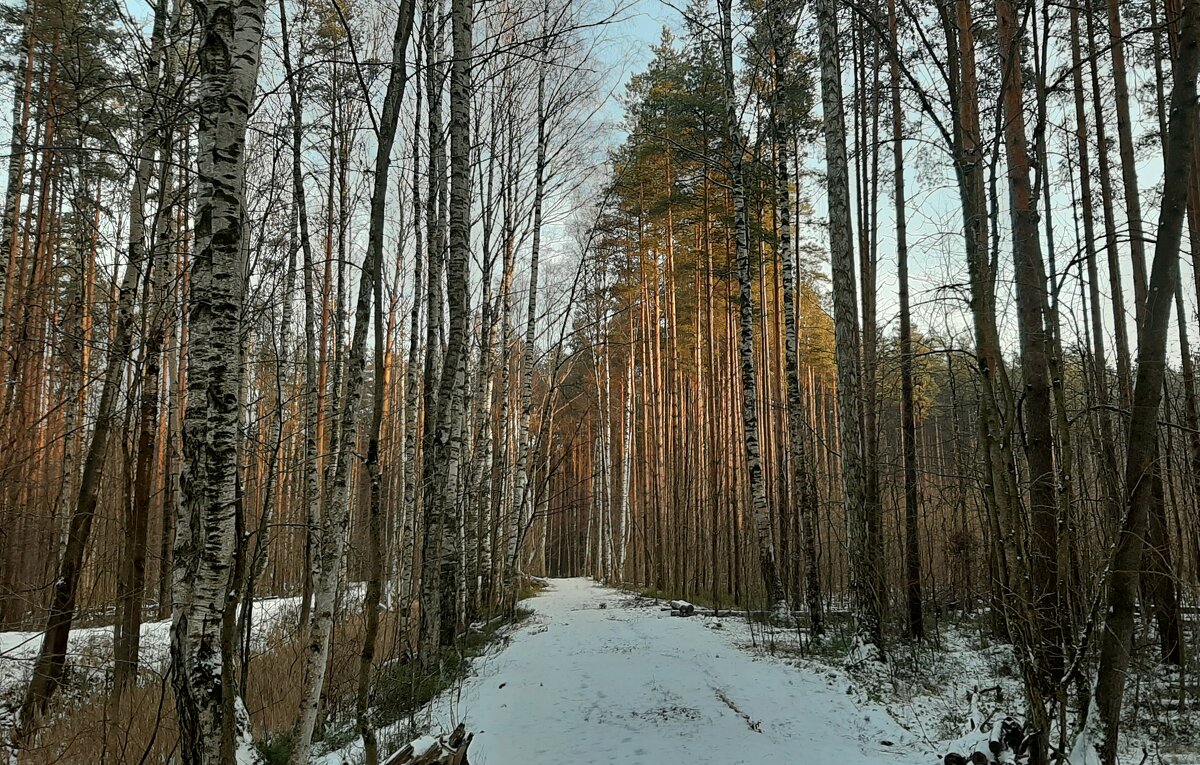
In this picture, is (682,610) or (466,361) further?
(682,610)

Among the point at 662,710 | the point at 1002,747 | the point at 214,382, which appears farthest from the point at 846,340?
the point at 214,382

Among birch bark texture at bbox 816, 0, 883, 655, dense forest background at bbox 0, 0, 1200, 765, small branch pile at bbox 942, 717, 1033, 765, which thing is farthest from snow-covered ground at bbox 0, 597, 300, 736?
birch bark texture at bbox 816, 0, 883, 655

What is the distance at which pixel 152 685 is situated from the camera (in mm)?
5832

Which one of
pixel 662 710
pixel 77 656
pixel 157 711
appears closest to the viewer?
pixel 157 711

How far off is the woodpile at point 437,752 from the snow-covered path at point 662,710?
0.84 metres

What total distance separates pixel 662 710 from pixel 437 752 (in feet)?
7.94

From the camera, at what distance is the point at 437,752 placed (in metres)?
3.38

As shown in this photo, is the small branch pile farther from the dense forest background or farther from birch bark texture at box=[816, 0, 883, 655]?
birch bark texture at box=[816, 0, 883, 655]

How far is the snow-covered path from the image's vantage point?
4.28 m

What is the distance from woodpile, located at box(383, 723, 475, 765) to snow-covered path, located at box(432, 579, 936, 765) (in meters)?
0.84

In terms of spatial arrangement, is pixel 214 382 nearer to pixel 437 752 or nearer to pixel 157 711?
pixel 437 752

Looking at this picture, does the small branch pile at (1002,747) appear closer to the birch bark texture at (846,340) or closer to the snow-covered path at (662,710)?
the snow-covered path at (662,710)

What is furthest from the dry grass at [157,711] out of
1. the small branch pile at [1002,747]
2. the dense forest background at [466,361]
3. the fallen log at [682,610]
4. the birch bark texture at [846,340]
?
the fallen log at [682,610]

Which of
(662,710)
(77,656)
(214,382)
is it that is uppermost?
(214,382)
